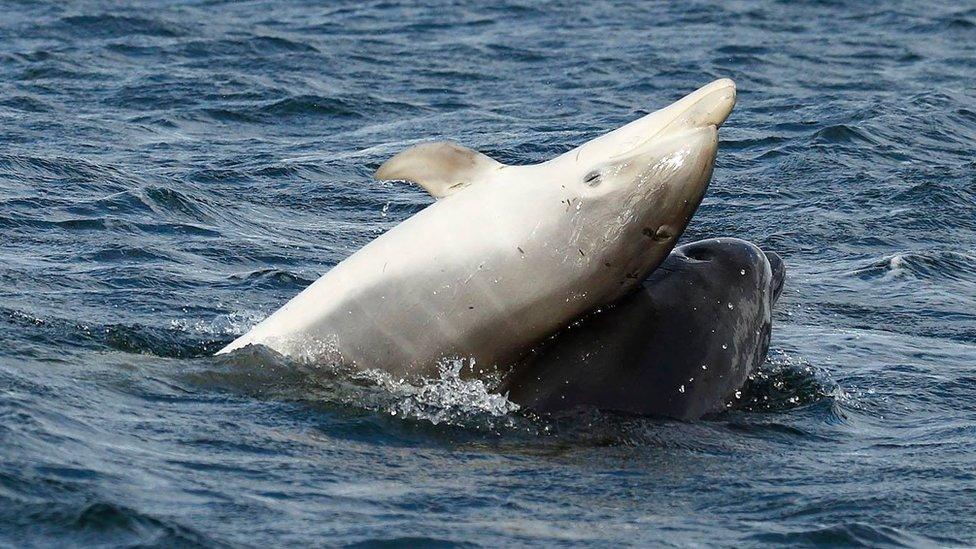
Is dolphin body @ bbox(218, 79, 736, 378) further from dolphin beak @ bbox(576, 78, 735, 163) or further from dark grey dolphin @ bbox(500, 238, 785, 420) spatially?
dark grey dolphin @ bbox(500, 238, 785, 420)

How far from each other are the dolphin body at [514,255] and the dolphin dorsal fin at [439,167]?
0.01 meters

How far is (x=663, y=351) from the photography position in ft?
36.2

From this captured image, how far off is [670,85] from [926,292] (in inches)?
416

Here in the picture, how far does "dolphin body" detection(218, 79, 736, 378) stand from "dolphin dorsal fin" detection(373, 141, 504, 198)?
0.04ft

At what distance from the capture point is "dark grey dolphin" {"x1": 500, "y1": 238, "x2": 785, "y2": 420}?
35.7ft

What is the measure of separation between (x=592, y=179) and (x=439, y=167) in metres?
1.09

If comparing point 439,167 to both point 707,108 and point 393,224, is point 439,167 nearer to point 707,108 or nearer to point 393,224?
point 707,108

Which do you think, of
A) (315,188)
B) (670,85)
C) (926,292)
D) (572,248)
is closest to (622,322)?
(572,248)

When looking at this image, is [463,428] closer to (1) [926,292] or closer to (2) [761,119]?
(1) [926,292]

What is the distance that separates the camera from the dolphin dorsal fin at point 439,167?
37.0 ft

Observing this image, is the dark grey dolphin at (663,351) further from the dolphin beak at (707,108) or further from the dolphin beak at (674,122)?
the dolphin beak at (707,108)

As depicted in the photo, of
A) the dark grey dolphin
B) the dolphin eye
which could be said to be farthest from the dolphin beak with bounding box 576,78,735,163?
the dark grey dolphin

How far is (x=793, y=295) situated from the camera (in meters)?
15.7

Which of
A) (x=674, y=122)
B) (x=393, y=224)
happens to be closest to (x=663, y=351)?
(x=674, y=122)
